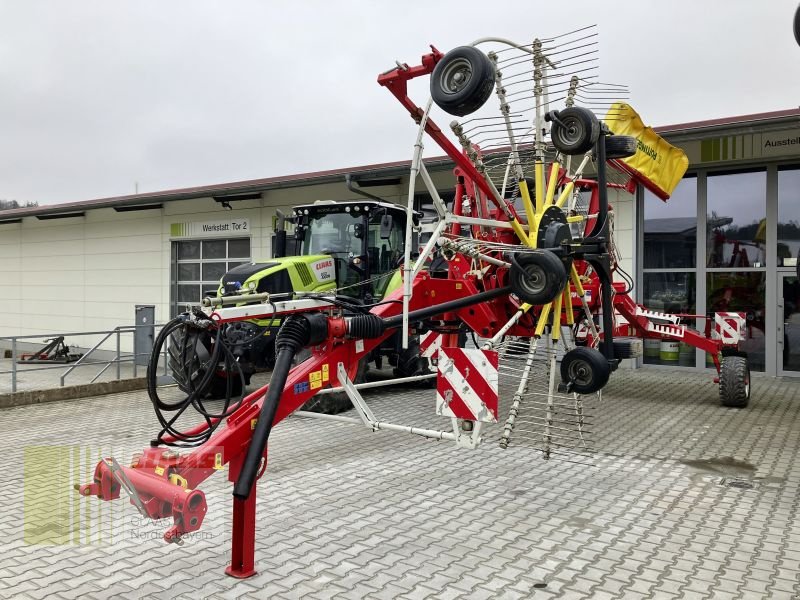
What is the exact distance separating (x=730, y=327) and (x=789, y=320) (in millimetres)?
3082

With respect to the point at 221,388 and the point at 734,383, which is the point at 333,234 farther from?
the point at 734,383

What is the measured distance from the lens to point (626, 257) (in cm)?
1261

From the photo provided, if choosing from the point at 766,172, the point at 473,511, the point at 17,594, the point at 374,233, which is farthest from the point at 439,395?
the point at 766,172

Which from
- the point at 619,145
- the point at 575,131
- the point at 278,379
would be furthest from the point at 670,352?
the point at 278,379

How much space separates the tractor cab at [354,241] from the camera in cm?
948

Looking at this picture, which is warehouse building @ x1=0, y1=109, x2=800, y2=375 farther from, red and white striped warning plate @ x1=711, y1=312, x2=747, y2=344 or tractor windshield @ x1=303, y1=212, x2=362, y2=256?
tractor windshield @ x1=303, y1=212, x2=362, y2=256

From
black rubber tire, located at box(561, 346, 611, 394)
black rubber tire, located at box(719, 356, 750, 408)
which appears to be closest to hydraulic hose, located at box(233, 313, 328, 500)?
black rubber tire, located at box(561, 346, 611, 394)

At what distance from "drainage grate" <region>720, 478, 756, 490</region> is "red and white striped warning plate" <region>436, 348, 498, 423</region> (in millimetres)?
2547

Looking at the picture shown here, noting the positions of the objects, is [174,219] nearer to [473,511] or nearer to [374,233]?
[374,233]

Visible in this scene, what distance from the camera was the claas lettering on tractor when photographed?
3.81 meters

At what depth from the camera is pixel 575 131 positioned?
542 centimetres

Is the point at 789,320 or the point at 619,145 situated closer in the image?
the point at 619,145

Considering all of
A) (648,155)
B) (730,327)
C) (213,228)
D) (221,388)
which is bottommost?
(221,388)

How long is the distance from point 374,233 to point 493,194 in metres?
4.17
